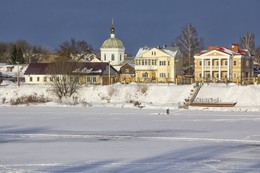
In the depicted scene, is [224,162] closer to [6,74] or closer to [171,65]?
[171,65]

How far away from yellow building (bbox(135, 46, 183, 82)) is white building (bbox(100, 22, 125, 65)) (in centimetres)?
1071

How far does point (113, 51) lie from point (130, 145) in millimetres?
65645

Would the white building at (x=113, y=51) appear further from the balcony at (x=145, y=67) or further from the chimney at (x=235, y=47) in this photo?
the chimney at (x=235, y=47)

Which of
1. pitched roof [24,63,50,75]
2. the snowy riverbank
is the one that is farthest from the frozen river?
pitched roof [24,63,50,75]

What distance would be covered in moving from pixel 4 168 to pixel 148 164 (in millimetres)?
4332

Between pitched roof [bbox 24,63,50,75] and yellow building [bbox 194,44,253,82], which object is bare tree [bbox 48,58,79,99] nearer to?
pitched roof [bbox 24,63,50,75]

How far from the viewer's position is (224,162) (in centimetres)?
1730

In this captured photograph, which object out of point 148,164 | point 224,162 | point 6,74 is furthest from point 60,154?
point 6,74

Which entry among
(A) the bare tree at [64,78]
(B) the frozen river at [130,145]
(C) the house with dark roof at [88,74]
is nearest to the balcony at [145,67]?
(C) the house with dark roof at [88,74]

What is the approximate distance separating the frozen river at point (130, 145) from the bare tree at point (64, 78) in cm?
2111

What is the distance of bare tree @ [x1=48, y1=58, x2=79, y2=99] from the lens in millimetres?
55094

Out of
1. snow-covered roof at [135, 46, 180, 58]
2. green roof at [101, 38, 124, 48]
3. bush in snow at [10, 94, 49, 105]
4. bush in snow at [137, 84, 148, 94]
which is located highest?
green roof at [101, 38, 124, 48]

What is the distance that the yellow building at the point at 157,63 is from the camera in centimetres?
7394

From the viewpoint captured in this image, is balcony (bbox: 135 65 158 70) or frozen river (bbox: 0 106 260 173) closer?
frozen river (bbox: 0 106 260 173)
